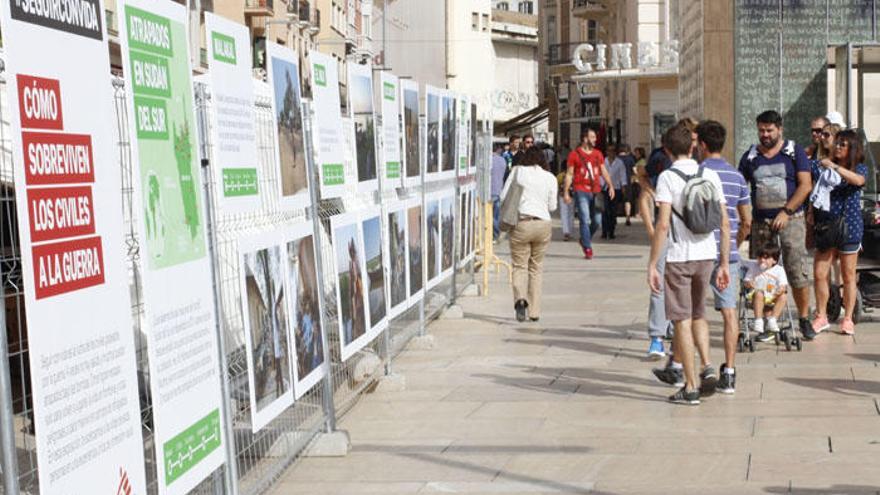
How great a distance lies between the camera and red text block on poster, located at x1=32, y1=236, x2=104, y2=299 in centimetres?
439

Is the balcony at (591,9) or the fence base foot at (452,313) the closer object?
the fence base foot at (452,313)

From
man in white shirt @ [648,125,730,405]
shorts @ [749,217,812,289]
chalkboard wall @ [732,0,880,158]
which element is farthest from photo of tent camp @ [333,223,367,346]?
chalkboard wall @ [732,0,880,158]

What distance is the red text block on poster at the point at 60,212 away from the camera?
4.36 metres

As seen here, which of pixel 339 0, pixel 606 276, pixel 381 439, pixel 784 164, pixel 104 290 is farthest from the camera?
pixel 339 0

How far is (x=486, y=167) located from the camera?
2247 centimetres

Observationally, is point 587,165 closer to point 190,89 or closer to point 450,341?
point 450,341

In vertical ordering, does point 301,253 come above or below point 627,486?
above

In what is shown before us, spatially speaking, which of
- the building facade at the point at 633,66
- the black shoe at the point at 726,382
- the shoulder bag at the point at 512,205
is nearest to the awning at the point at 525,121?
the building facade at the point at 633,66

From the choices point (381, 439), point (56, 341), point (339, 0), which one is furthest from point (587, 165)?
point (339, 0)

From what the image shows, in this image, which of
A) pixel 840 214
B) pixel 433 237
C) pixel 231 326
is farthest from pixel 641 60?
pixel 231 326

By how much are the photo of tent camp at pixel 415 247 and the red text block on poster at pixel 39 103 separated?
8.30 meters

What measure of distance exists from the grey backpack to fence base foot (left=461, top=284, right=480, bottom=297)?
27.6 ft

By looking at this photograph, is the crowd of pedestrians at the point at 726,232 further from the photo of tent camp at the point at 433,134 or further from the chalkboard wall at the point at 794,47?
the chalkboard wall at the point at 794,47

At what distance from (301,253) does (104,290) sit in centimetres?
363
